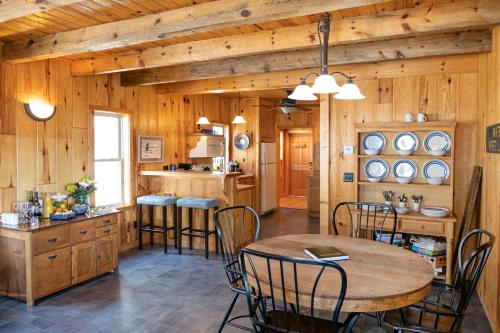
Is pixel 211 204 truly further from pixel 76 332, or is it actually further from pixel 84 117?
pixel 76 332

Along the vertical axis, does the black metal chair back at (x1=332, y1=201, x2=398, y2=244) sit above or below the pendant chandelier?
below

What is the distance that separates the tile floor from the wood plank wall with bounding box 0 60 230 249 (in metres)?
1.13

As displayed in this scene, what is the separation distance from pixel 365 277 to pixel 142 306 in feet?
7.34

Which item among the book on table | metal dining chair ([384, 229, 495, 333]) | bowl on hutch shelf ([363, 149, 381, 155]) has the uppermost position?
bowl on hutch shelf ([363, 149, 381, 155])

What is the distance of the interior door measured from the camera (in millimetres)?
10812

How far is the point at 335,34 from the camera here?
3084 millimetres

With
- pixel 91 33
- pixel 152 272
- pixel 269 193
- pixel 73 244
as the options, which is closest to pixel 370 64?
pixel 91 33

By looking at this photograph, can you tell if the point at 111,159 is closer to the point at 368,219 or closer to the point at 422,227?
the point at 368,219

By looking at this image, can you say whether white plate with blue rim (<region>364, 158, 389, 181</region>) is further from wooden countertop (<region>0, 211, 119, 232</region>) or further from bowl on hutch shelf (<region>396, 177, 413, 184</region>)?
wooden countertop (<region>0, 211, 119, 232</region>)

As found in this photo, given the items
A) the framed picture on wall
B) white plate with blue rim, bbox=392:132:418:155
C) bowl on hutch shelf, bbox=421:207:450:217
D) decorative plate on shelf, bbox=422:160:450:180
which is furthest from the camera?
the framed picture on wall

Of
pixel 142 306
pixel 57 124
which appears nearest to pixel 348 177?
pixel 142 306

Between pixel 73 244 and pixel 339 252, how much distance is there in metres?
2.78

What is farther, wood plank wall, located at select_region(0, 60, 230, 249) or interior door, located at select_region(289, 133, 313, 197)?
interior door, located at select_region(289, 133, 313, 197)

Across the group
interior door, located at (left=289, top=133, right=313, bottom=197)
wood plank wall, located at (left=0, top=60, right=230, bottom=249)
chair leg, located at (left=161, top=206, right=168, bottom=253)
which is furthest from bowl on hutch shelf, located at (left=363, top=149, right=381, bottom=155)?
interior door, located at (left=289, top=133, right=313, bottom=197)
